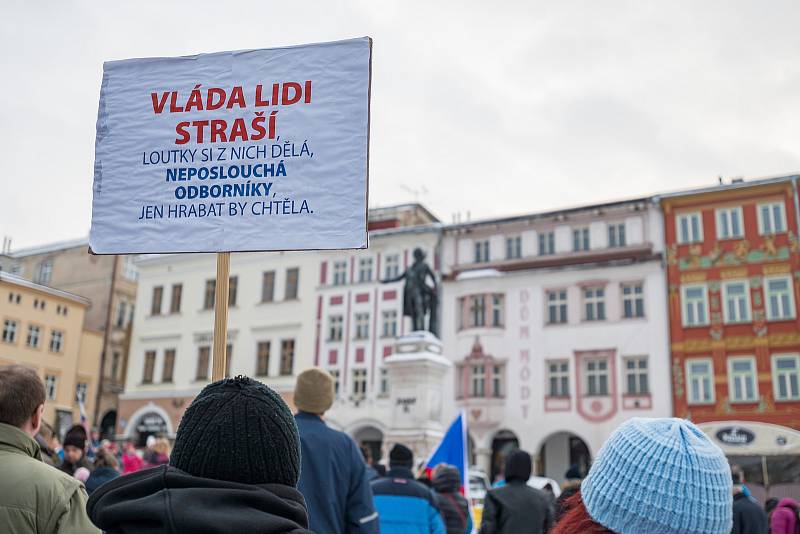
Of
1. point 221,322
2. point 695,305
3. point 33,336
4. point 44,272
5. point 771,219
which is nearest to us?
point 221,322

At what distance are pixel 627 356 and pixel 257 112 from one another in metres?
29.1

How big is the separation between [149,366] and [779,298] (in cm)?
2961

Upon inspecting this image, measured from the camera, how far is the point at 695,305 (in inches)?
1238

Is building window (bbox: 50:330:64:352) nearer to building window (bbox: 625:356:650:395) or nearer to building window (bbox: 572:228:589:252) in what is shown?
building window (bbox: 572:228:589:252)

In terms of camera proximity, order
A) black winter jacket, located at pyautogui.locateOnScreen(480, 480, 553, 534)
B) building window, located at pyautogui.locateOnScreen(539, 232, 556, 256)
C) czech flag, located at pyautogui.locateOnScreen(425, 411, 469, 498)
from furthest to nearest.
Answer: building window, located at pyautogui.locateOnScreen(539, 232, 556, 256) < czech flag, located at pyautogui.locateOnScreen(425, 411, 469, 498) < black winter jacket, located at pyautogui.locateOnScreen(480, 480, 553, 534)

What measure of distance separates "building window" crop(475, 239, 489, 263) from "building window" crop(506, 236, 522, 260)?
0.96 meters

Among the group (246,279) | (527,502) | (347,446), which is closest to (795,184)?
(246,279)

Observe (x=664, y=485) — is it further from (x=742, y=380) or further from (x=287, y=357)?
(x=287, y=357)

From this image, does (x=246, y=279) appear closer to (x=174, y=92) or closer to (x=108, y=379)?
(x=108, y=379)

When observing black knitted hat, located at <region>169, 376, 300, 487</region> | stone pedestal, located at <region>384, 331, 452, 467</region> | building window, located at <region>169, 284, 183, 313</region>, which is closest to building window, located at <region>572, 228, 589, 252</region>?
stone pedestal, located at <region>384, 331, 452, 467</region>

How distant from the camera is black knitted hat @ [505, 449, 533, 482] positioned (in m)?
6.75

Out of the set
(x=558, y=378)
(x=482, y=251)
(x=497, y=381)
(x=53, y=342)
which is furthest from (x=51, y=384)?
(x=558, y=378)

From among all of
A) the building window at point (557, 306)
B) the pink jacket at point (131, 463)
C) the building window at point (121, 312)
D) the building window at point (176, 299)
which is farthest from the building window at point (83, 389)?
the pink jacket at point (131, 463)

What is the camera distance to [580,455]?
108 ft
